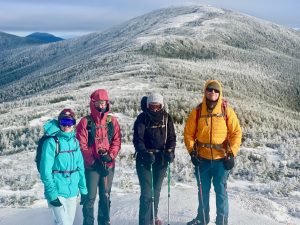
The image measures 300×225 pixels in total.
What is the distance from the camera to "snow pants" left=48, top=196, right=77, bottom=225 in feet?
20.3

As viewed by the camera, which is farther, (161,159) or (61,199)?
(161,159)

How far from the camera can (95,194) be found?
7258mm

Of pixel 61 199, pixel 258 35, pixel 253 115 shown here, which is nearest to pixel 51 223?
pixel 61 199

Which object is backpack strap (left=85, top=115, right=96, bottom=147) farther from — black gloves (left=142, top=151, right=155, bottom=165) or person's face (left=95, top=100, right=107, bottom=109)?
black gloves (left=142, top=151, right=155, bottom=165)

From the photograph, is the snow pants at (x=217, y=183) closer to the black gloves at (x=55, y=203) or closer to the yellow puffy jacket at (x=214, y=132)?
the yellow puffy jacket at (x=214, y=132)

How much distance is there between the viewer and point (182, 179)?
38.4ft

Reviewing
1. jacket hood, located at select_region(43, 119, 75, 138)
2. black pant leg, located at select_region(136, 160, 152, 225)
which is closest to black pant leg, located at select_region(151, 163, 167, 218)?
black pant leg, located at select_region(136, 160, 152, 225)

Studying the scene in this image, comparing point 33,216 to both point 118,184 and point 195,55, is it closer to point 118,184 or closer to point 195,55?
point 118,184

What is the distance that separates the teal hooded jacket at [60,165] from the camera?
19.6ft

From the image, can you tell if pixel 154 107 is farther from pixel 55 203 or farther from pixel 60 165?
pixel 55 203

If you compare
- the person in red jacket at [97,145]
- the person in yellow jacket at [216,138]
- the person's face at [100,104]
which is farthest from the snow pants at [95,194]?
the person in yellow jacket at [216,138]

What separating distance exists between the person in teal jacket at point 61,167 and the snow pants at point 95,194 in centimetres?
74

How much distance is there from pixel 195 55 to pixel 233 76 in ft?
55.6

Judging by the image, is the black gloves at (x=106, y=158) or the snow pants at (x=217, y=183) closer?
the black gloves at (x=106, y=158)
